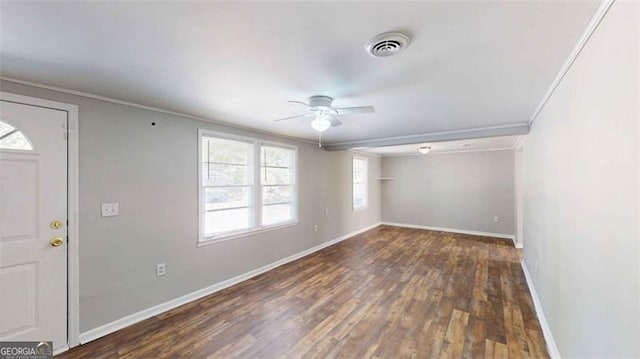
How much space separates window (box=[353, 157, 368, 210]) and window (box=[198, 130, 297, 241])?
251 centimetres

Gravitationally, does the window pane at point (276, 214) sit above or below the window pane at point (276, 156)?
below

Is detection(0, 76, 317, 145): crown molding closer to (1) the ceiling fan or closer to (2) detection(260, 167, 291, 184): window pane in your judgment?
(2) detection(260, 167, 291, 184): window pane

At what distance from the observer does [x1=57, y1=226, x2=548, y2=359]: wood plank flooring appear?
220 cm

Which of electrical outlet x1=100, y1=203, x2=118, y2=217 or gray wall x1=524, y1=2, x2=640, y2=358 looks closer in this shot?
gray wall x1=524, y1=2, x2=640, y2=358

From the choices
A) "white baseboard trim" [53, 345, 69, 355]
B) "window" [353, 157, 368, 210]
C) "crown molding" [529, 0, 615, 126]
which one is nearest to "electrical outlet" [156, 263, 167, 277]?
"white baseboard trim" [53, 345, 69, 355]

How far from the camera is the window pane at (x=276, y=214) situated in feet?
13.8

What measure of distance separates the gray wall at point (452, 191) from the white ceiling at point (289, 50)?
4256mm

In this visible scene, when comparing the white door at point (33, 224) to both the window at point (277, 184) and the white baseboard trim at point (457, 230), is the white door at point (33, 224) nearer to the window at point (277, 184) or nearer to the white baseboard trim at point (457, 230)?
the window at point (277, 184)

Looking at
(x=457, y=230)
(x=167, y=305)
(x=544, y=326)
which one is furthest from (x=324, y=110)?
(x=457, y=230)

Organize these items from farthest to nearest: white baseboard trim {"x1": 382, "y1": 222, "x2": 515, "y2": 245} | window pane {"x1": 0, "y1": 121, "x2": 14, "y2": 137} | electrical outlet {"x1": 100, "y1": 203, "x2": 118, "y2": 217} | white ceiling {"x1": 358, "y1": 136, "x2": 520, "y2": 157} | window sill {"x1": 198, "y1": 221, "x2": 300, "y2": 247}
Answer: white baseboard trim {"x1": 382, "y1": 222, "x2": 515, "y2": 245} < white ceiling {"x1": 358, "y1": 136, "x2": 520, "y2": 157} < window sill {"x1": 198, "y1": 221, "x2": 300, "y2": 247} < electrical outlet {"x1": 100, "y1": 203, "x2": 118, "y2": 217} < window pane {"x1": 0, "y1": 121, "x2": 14, "y2": 137}

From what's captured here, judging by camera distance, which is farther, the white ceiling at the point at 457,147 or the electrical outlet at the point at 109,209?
the white ceiling at the point at 457,147

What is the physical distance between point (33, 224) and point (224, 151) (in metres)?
1.98

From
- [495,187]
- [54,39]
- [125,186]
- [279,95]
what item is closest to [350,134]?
[279,95]

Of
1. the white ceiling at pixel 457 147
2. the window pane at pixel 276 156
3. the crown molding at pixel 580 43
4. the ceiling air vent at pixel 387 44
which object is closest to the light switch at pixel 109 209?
the window pane at pixel 276 156
